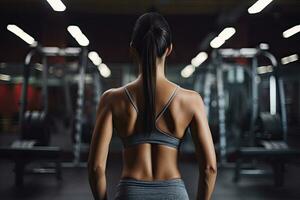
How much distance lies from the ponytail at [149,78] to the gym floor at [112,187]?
3021mm

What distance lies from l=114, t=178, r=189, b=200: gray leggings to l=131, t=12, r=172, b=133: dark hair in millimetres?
112

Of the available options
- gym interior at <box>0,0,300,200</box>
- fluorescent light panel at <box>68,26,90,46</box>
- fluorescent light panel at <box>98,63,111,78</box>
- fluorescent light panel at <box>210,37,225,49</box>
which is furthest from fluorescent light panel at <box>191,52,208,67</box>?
fluorescent light panel at <box>68,26,90,46</box>

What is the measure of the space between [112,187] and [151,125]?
355 cm

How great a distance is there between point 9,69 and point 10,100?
0.78 m

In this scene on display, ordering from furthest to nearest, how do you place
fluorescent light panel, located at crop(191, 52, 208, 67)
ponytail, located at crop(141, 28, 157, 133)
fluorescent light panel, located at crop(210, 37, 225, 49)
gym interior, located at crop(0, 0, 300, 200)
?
fluorescent light panel, located at crop(191, 52, 208, 67)
fluorescent light panel, located at crop(210, 37, 225, 49)
gym interior, located at crop(0, 0, 300, 200)
ponytail, located at crop(141, 28, 157, 133)

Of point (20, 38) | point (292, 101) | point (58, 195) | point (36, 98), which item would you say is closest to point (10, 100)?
point (36, 98)

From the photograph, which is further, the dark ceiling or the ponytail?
the dark ceiling

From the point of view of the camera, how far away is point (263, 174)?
482 cm

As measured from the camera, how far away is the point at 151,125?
2.72 ft

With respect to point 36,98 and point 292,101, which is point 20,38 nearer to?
point 36,98

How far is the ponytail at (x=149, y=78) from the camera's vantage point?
0.83 meters

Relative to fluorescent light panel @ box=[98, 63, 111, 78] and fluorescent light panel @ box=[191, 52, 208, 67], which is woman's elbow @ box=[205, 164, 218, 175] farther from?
fluorescent light panel @ box=[191, 52, 208, 67]

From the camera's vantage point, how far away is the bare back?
0.84 meters

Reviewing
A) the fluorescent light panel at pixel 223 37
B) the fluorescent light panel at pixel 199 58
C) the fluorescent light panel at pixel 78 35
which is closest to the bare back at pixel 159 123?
the fluorescent light panel at pixel 223 37
